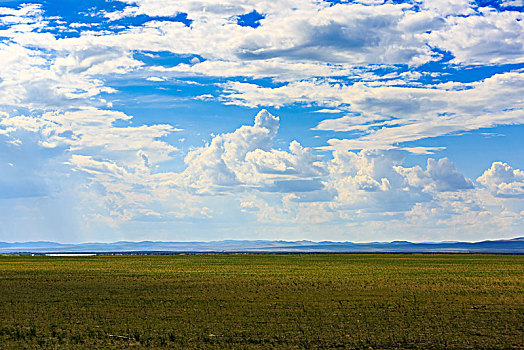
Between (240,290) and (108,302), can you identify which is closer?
(108,302)

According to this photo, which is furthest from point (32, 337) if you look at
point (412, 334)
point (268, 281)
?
point (268, 281)

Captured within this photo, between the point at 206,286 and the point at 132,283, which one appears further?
the point at 132,283

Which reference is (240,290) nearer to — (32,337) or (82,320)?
(82,320)

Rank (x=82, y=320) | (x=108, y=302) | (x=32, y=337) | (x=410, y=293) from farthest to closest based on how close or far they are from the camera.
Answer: (x=410, y=293), (x=108, y=302), (x=82, y=320), (x=32, y=337)

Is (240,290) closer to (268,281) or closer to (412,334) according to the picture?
(268,281)

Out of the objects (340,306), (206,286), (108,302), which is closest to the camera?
(340,306)

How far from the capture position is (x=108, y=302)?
38.6m

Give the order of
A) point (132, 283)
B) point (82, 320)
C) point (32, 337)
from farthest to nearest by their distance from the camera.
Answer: point (132, 283)
point (82, 320)
point (32, 337)

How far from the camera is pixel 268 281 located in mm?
56375

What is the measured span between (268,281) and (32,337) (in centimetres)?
3215

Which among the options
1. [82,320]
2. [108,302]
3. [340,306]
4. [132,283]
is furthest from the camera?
[132,283]

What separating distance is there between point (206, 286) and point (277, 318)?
21.0 metres

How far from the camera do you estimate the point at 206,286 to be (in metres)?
51.0

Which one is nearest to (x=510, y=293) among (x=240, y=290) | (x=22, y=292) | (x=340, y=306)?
(x=340, y=306)
